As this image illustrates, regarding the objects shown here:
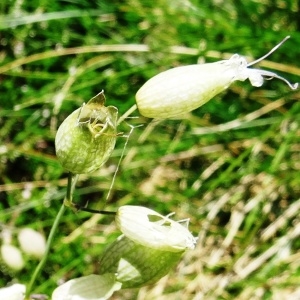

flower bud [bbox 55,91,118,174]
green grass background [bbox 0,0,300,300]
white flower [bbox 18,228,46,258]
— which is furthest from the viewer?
green grass background [bbox 0,0,300,300]

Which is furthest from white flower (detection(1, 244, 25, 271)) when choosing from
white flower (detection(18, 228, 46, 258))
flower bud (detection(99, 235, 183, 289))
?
flower bud (detection(99, 235, 183, 289))

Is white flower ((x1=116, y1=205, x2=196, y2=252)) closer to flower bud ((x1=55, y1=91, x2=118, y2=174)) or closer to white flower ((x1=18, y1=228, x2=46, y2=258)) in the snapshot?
flower bud ((x1=55, y1=91, x2=118, y2=174))

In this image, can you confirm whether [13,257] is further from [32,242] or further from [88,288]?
[88,288]

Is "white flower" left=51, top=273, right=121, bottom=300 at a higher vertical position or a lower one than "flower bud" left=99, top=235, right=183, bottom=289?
lower

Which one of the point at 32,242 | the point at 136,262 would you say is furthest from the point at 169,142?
the point at 136,262

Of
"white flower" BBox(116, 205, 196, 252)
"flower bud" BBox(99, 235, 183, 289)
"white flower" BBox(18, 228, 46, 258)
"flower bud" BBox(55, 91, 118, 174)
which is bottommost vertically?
"white flower" BBox(18, 228, 46, 258)

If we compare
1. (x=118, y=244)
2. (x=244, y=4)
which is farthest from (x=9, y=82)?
(x=118, y=244)

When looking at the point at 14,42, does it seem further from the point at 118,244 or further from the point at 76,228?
the point at 118,244
